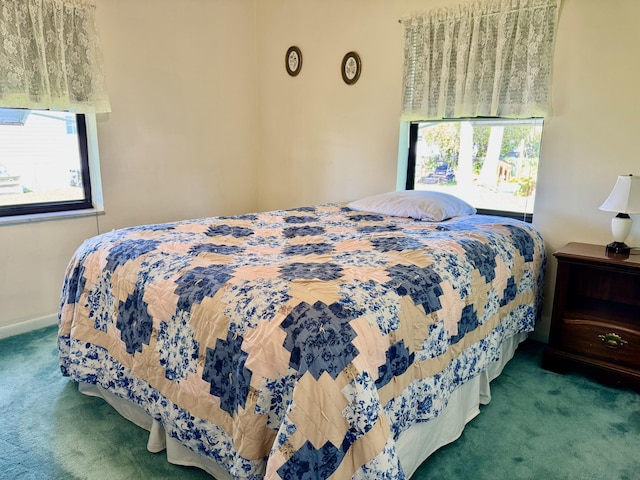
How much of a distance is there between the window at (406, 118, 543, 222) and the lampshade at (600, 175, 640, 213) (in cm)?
59

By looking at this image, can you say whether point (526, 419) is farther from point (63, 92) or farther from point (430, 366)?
point (63, 92)

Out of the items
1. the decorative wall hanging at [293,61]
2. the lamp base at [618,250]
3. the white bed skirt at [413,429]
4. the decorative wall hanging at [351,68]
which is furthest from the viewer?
the decorative wall hanging at [293,61]

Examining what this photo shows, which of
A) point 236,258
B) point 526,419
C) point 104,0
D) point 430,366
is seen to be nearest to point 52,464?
point 236,258

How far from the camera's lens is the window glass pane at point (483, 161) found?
2859 millimetres

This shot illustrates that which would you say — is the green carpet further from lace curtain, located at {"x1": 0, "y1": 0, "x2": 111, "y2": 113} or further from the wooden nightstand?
lace curtain, located at {"x1": 0, "y1": 0, "x2": 111, "y2": 113}

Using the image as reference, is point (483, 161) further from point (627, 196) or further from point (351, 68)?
point (351, 68)

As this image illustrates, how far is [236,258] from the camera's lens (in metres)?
1.71

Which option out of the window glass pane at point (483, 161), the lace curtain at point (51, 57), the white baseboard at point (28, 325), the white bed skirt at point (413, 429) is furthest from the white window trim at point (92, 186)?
the window glass pane at point (483, 161)

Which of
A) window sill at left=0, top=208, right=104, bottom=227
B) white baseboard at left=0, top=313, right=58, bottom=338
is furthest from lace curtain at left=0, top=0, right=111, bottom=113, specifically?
white baseboard at left=0, top=313, right=58, bottom=338

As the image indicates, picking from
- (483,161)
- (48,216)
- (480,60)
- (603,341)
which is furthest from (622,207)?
(48,216)

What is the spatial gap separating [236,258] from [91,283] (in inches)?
27.6

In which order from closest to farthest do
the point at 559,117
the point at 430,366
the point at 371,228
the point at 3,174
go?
the point at 430,366
the point at 371,228
the point at 559,117
the point at 3,174

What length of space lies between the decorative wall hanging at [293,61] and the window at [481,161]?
1.15 meters

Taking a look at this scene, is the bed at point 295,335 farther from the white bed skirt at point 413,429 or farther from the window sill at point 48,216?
the window sill at point 48,216
